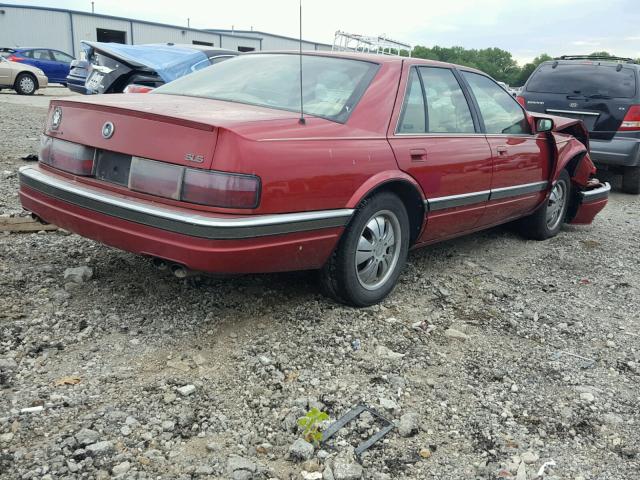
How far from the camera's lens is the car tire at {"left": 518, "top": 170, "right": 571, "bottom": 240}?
5.32 metres

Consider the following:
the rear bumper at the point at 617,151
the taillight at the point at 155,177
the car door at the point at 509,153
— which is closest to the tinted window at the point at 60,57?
the rear bumper at the point at 617,151

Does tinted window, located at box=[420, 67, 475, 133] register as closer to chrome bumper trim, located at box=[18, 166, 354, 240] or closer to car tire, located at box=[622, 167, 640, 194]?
chrome bumper trim, located at box=[18, 166, 354, 240]

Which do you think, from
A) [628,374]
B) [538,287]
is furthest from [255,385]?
[538,287]

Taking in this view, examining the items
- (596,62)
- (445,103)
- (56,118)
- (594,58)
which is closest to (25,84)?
(594,58)

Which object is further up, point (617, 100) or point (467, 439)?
point (617, 100)

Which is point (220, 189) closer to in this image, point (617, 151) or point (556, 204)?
point (556, 204)

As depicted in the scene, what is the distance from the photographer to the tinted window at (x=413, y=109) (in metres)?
3.58

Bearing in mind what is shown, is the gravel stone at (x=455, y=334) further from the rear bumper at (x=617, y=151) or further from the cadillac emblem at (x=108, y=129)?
the rear bumper at (x=617, y=151)

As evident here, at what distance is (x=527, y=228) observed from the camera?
17.8 ft

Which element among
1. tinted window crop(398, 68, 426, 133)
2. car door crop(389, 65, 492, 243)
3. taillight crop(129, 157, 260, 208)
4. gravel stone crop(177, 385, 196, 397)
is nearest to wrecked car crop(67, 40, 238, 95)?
car door crop(389, 65, 492, 243)

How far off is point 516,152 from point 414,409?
8.60ft

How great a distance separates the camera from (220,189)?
2.65 m

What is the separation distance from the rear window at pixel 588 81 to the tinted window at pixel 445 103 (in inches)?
177

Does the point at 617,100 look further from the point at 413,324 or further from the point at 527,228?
the point at 413,324
